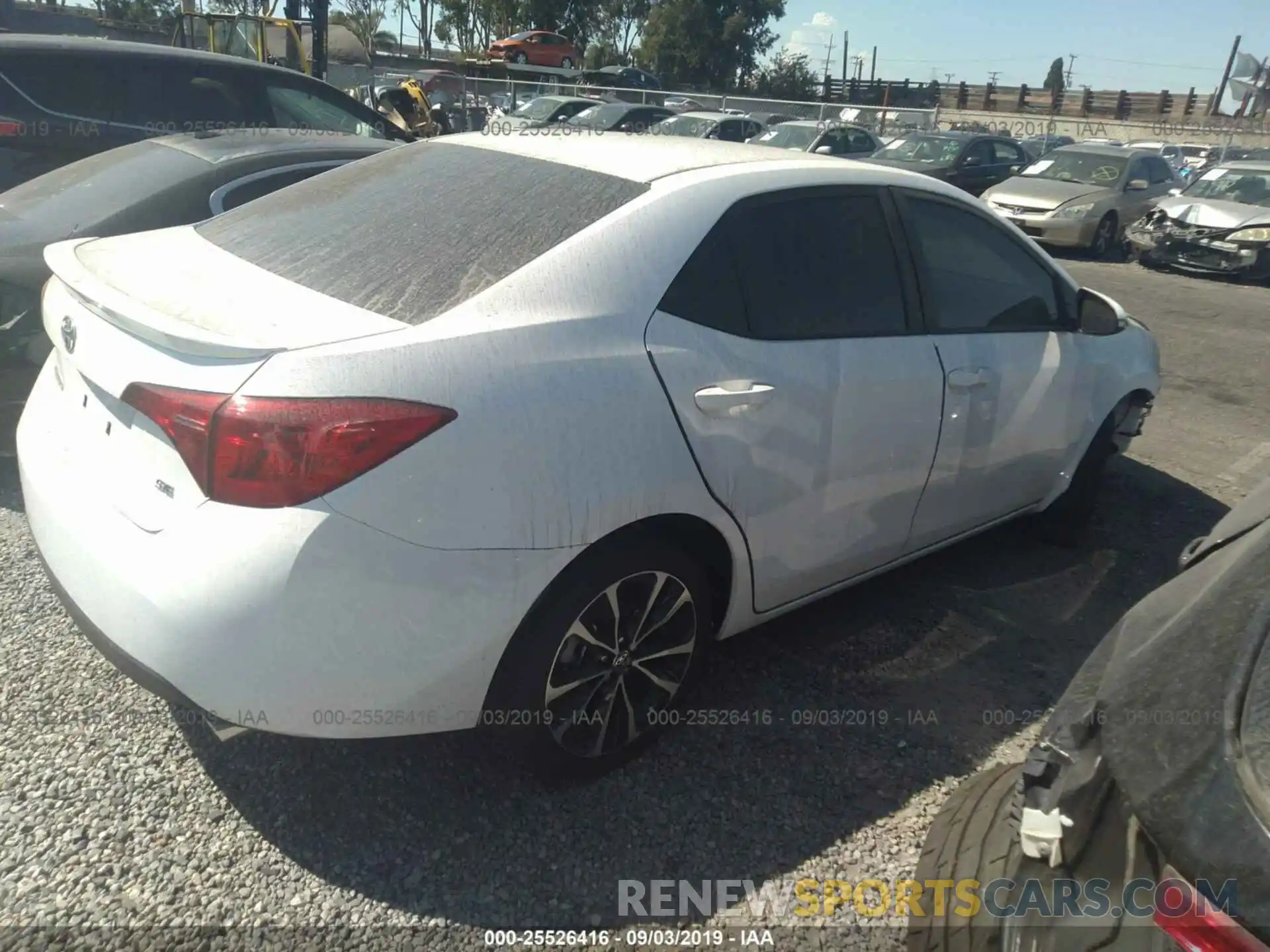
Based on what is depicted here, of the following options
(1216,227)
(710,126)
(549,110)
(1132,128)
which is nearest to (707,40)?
(1132,128)

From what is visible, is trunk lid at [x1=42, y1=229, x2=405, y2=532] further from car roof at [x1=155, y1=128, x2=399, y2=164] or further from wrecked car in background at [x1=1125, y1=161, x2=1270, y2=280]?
wrecked car in background at [x1=1125, y1=161, x2=1270, y2=280]

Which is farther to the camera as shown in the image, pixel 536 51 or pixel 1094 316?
pixel 536 51

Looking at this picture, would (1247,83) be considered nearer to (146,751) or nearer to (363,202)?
(363,202)

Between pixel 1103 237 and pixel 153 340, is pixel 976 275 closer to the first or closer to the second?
pixel 153 340

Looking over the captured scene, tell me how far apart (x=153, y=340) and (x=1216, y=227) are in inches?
559

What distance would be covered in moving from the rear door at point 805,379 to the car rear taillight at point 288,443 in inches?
→ 30.4

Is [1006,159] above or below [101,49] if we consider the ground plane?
below

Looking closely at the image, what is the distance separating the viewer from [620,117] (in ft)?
67.7

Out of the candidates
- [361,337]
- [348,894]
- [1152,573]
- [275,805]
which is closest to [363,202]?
[361,337]

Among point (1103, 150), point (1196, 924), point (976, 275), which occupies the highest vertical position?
point (976, 275)

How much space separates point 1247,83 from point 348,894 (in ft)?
57.5

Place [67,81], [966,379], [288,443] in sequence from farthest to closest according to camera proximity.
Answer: [67,81]
[966,379]
[288,443]

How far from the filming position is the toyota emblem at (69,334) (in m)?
2.62

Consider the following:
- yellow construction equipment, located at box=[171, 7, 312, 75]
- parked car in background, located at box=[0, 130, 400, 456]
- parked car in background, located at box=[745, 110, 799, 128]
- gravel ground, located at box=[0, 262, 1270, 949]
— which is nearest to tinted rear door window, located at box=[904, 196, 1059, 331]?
gravel ground, located at box=[0, 262, 1270, 949]
